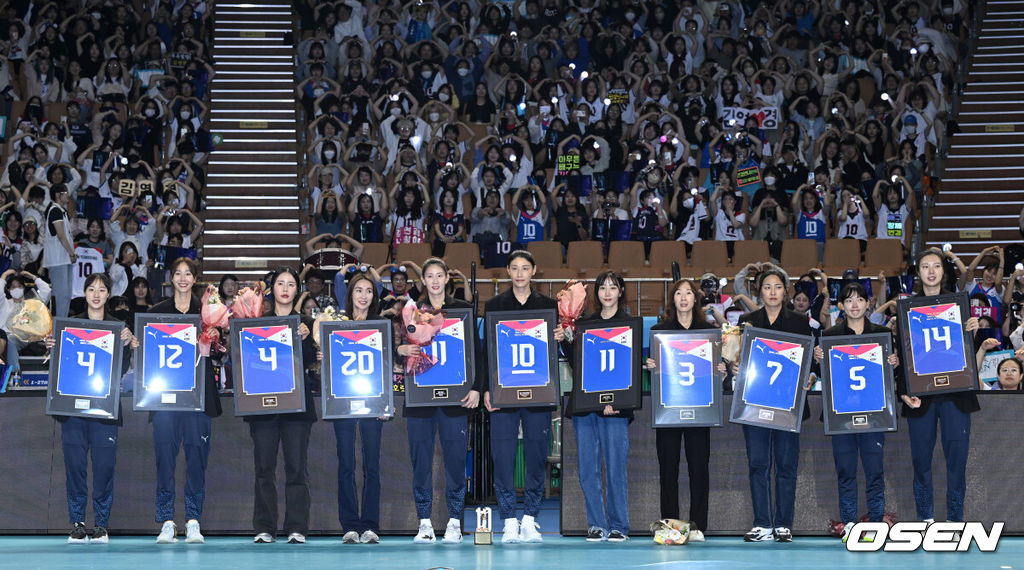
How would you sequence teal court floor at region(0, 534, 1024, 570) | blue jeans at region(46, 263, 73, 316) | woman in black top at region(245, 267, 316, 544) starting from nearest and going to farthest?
teal court floor at region(0, 534, 1024, 570)
woman in black top at region(245, 267, 316, 544)
blue jeans at region(46, 263, 73, 316)

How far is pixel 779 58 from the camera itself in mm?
20766

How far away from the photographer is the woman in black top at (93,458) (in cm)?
974

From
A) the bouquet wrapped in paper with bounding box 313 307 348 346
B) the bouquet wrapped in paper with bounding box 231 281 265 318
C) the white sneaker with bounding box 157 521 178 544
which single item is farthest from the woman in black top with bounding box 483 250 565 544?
the white sneaker with bounding box 157 521 178 544

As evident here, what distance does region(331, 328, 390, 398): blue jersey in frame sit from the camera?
971cm

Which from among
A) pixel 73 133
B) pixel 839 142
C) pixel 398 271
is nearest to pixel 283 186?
pixel 73 133

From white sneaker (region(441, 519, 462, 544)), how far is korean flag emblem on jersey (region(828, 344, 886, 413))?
10.4ft

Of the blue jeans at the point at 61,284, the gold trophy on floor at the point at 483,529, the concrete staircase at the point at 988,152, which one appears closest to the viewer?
the gold trophy on floor at the point at 483,529

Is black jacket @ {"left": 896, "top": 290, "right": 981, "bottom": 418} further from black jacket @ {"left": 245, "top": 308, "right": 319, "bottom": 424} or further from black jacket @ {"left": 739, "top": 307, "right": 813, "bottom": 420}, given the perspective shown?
black jacket @ {"left": 245, "top": 308, "right": 319, "bottom": 424}

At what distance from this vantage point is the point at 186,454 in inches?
386

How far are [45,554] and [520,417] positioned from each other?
3.73m

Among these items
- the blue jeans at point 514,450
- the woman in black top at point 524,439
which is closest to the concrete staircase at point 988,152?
the woman in black top at point 524,439

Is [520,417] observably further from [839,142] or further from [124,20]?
[124,20]

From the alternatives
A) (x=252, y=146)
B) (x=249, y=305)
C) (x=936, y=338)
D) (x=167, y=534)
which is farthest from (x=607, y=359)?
(x=252, y=146)

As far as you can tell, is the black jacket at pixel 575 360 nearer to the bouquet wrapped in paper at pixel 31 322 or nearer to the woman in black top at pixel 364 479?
the woman in black top at pixel 364 479
